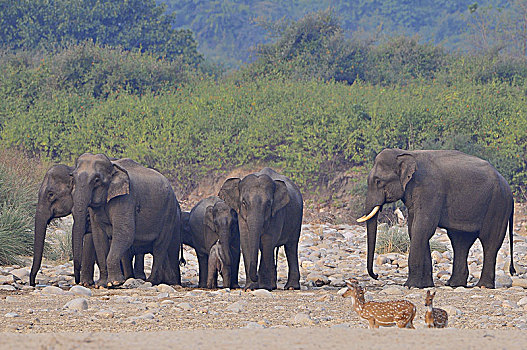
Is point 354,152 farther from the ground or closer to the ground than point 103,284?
farther from the ground

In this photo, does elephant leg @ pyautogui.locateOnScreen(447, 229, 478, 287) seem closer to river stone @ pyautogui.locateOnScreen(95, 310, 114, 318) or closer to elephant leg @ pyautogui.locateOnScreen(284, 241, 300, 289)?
elephant leg @ pyautogui.locateOnScreen(284, 241, 300, 289)

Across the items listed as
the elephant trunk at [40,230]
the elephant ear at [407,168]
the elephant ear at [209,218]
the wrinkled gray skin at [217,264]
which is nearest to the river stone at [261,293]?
the wrinkled gray skin at [217,264]

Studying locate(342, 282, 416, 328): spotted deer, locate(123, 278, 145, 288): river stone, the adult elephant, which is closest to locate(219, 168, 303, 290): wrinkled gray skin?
the adult elephant

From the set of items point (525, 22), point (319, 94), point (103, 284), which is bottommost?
point (103, 284)

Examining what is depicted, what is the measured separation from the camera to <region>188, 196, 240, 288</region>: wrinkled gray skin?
11492mm

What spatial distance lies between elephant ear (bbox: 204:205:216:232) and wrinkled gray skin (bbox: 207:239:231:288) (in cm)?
37

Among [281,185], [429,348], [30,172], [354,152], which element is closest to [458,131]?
[354,152]

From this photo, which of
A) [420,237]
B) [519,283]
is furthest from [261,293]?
[519,283]

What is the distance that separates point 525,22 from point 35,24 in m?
31.8

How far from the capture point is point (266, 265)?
36.9 ft

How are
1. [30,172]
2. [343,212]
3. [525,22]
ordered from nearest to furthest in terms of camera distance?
1. [30,172]
2. [343,212]
3. [525,22]

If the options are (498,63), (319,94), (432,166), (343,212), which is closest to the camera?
(432,166)

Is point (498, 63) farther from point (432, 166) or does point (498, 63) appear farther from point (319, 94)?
point (432, 166)

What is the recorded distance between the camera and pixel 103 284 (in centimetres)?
1106
